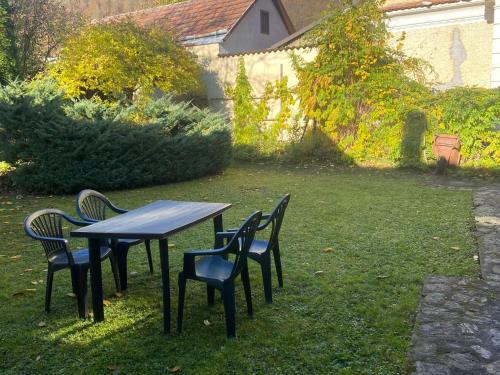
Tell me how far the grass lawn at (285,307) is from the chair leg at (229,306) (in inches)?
3.3

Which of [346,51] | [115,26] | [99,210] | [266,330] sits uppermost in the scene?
[115,26]

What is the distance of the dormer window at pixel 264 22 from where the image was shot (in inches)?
792

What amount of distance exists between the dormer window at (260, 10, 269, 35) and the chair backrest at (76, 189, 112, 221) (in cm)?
1693

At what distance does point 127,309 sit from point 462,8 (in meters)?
13.5

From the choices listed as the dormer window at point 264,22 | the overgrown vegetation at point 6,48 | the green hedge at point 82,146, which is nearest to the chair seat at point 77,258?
the green hedge at point 82,146

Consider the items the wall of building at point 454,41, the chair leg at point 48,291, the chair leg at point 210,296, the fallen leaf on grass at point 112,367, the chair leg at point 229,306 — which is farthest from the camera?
the wall of building at point 454,41

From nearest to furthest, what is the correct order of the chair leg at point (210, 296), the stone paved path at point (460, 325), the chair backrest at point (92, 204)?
the stone paved path at point (460, 325), the chair leg at point (210, 296), the chair backrest at point (92, 204)

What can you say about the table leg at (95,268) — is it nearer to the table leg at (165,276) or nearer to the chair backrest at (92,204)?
the table leg at (165,276)

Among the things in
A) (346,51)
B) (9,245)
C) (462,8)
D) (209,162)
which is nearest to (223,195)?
(209,162)

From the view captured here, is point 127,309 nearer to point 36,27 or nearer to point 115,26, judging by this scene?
point 115,26

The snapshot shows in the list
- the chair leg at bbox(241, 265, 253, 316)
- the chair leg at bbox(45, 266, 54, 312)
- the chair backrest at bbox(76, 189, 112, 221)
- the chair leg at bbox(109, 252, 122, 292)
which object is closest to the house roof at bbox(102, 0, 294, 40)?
the chair backrest at bbox(76, 189, 112, 221)

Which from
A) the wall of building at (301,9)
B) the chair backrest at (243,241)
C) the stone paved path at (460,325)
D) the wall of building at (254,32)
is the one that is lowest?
the stone paved path at (460,325)

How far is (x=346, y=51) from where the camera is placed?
12.3 m

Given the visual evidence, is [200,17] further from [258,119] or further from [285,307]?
[285,307]
